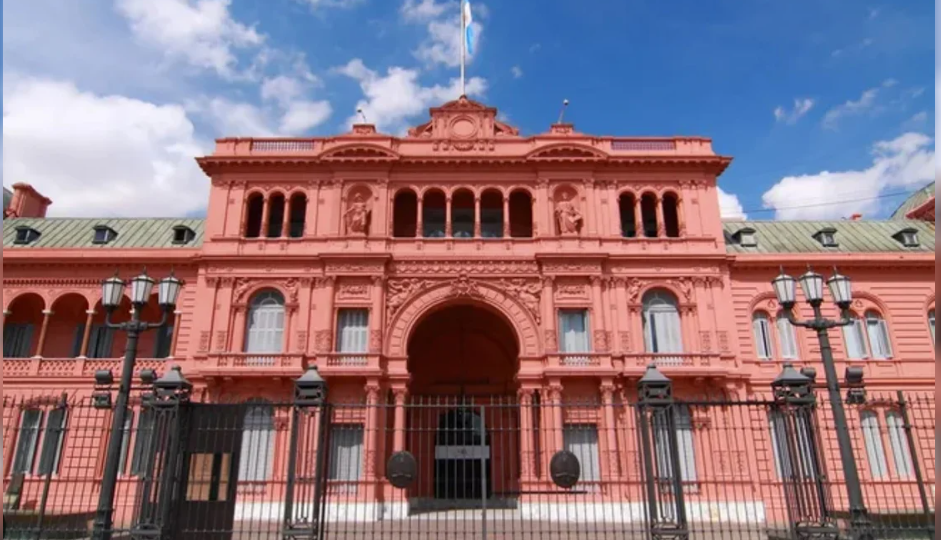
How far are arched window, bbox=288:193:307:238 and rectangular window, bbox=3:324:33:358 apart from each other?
12324 millimetres

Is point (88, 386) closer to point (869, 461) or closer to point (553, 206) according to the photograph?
point (553, 206)

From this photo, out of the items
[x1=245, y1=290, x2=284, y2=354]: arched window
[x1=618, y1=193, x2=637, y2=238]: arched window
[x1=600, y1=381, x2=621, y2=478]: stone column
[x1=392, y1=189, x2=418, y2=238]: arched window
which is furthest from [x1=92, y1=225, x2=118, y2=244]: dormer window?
[x1=618, y1=193, x2=637, y2=238]: arched window

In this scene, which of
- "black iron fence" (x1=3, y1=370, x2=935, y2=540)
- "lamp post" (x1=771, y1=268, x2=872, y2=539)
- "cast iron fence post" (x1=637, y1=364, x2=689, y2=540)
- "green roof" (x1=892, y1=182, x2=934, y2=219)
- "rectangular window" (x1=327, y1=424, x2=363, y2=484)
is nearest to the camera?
"lamp post" (x1=771, y1=268, x2=872, y2=539)

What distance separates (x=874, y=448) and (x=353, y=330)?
69.5 ft

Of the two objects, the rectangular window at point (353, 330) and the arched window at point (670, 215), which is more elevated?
the arched window at point (670, 215)

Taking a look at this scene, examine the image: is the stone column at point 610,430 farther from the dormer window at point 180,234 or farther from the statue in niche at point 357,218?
the dormer window at point 180,234

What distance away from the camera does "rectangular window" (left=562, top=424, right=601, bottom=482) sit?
2347cm

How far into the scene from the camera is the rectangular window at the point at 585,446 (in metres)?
23.5

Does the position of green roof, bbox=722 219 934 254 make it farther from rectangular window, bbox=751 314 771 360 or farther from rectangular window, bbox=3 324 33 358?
rectangular window, bbox=3 324 33 358

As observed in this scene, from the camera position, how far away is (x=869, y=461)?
2439cm

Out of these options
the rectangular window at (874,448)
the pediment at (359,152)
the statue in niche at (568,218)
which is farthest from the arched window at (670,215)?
the pediment at (359,152)

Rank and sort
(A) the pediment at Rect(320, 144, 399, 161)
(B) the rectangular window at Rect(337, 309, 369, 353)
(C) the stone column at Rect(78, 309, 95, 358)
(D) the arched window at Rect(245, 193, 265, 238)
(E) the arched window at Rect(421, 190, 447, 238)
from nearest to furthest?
(B) the rectangular window at Rect(337, 309, 369, 353) < (C) the stone column at Rect(78, 309, 95, 358) < (A) the pediment at Rect(320, 144, 399, 161) < (D) the arched window at Rect(245, 193, 265, 238) < (E) the arched window at Rect(421, 190, 447, 238)

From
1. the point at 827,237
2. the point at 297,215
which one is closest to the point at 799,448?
the point at 827,237

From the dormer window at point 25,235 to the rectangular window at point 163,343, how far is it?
937cm
